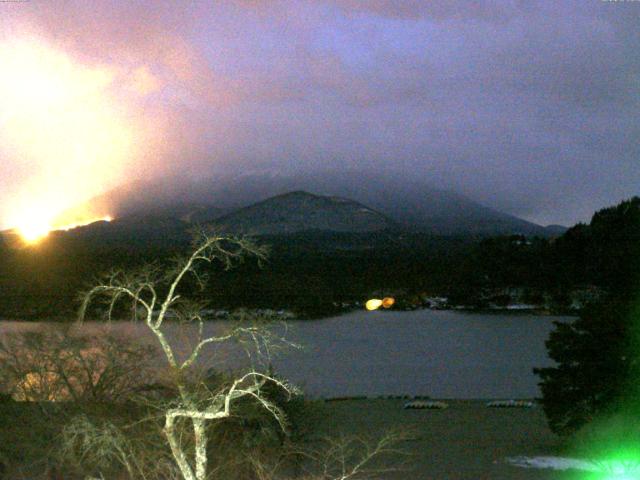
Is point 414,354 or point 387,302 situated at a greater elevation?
point 387,302

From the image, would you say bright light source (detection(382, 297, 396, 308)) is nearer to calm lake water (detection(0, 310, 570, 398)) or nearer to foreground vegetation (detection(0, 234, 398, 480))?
calm lake water (detection(0, 310, 570, 398))

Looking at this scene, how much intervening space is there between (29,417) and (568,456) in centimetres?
1296

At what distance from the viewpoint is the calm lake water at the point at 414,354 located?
36.7 metres

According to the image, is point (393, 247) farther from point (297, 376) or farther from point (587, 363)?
point (587, 363)

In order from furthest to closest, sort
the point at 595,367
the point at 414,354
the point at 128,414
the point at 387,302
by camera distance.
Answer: the point at 387,302 < the point at 414,354 < the point at 595,367 < the point at 128,414

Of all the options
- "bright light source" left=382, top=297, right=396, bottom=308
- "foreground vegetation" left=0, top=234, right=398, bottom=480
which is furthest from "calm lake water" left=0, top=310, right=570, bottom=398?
"foreground vegetation" left=0, top=234, right=398, bottom=480

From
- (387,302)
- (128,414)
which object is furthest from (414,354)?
(128,414)

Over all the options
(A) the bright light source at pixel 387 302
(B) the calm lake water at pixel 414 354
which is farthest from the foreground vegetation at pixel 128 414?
(A) the bright light source at pixel 387 302

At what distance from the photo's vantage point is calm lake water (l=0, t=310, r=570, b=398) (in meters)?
36.7

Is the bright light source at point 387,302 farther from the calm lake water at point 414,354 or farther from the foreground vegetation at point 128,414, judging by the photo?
the foreground vegetation at point 128,414

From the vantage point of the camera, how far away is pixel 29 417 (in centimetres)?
1477

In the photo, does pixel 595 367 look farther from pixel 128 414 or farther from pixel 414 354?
pixel 414 354

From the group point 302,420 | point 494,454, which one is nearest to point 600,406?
point 494,454

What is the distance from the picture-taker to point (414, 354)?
51.1m
